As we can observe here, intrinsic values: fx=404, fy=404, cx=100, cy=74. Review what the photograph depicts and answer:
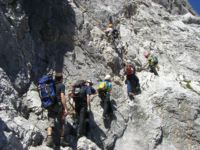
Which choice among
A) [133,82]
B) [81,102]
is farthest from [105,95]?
[133,82]

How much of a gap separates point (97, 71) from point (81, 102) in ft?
17.0

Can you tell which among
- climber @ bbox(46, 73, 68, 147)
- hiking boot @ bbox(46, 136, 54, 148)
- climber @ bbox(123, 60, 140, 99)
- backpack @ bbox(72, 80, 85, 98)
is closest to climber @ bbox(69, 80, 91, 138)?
backpack @ bbox(72, 80, 85, 98)

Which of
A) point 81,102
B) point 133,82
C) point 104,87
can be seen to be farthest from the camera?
point 133,82

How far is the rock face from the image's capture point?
1791 centimetres

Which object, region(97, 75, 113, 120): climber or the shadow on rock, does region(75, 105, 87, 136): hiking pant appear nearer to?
region(97, 75, 113, 120): climber

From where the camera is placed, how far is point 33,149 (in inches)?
630

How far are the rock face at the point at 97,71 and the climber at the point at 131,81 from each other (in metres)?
0.37

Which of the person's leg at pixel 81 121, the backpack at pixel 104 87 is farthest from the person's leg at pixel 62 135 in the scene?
the backpack at pixel 104 87

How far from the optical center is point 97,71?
23.4 metres

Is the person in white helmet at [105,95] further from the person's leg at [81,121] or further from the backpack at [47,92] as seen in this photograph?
the backpack at [47,92]

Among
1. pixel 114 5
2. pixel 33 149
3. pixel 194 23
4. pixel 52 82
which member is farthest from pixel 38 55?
pixel 194 23

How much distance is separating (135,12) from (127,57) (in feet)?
22.6

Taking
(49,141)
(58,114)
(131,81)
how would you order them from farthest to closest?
(131,81) < (58,114) < (49,141)

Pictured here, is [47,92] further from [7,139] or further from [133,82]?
[133,82]
